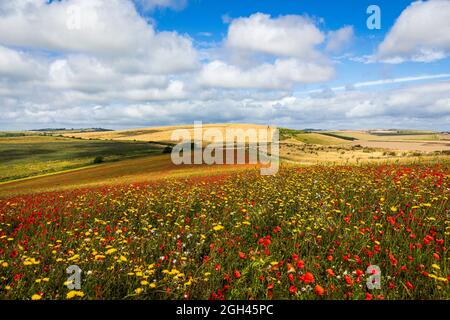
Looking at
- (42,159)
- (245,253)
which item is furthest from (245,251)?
(42,159)

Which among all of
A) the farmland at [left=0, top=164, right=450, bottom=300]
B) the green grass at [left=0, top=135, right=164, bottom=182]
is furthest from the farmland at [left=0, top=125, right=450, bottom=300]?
the green grass at [left=0, top=135, right=164, bottom=182]

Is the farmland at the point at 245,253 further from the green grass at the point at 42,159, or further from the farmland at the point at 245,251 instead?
the green grass at the point at 42,159

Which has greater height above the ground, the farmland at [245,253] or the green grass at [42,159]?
the farmland at [245,253]

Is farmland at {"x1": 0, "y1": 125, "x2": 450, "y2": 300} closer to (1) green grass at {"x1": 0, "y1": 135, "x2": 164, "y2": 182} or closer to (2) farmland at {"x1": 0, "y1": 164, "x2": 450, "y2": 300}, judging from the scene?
(2) farmland at {"x1": 0, "y1": 164, "x2": 450, "y2": 300}

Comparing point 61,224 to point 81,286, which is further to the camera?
point 61,224

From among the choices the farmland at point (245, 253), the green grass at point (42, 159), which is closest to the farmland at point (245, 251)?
the farmland at point (245, 253)

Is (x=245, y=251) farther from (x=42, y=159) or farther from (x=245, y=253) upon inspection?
(x=42, y=159)

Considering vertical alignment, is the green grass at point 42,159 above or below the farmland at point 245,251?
below

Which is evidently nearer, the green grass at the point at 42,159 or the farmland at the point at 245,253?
the farmland at the point at 245,253

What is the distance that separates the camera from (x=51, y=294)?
14.5ft

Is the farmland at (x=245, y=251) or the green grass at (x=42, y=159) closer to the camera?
the farmland at (x=245, y=251)

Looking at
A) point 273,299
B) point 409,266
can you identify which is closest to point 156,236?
point 273,299
